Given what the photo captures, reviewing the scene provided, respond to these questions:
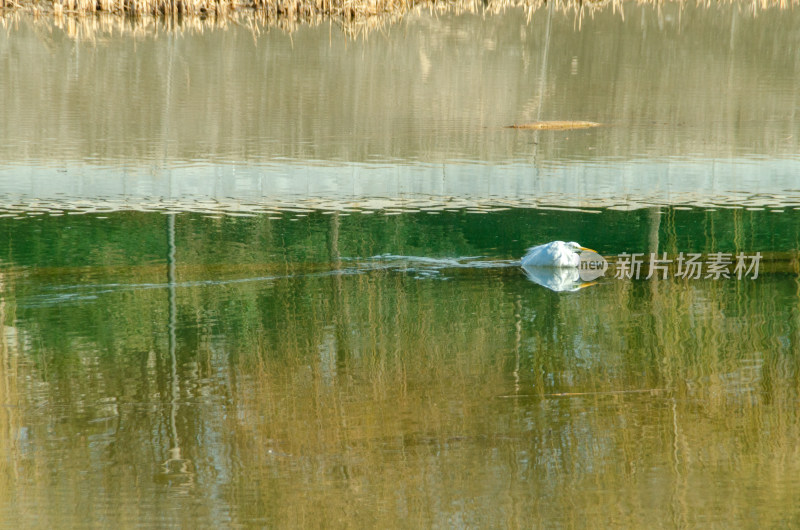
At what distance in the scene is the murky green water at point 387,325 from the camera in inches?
129

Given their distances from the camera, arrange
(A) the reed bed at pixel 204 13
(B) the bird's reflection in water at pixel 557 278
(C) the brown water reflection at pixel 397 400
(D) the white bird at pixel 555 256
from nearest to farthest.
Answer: (C) the brown water reflection at pixel 397 400, (B) the bird's reflection in water at pixel 557 278, (D) the white bird at pixel 555 256, (A) the reed bed at pixel 204 13

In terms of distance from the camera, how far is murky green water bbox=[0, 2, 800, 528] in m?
3.28

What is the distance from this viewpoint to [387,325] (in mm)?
4957

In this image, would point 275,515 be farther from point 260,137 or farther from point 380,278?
point 260,137

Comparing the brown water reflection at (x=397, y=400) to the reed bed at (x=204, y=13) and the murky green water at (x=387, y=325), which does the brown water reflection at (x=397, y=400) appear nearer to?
the murky green water at (x=387, y=325)

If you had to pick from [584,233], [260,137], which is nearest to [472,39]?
[260,137]

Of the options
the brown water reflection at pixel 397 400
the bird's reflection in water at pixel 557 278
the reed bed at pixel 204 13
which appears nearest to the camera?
the brown water reflection at pixel 397 400

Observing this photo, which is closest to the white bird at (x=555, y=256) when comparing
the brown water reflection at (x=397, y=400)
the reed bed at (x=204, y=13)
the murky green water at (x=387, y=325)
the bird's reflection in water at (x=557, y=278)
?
the bird's reflection in water at (x=557, y=278)

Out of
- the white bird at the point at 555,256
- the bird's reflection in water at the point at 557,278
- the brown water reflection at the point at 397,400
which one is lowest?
the brown water reflection at the point at 397,400

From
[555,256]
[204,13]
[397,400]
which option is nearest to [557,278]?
[555,256]

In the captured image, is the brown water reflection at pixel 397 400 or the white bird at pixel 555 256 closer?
the brown water reflection at pixel 397 400

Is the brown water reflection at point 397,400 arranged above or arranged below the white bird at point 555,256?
below

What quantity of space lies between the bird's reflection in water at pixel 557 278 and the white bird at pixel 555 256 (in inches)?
1.1

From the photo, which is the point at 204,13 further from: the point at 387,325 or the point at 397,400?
the point at 397,400
